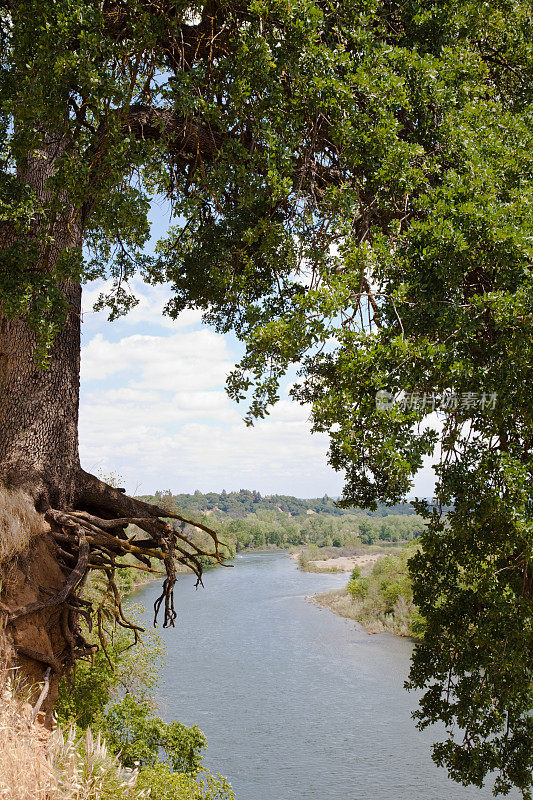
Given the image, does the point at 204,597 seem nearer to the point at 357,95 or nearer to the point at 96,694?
the point at 96,694

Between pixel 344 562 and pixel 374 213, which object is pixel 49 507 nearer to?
pixel 374 213

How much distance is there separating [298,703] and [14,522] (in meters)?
19.6

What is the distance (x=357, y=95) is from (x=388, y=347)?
7.50 ft

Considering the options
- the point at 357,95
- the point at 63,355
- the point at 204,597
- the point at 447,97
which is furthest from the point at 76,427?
the point at 204,597

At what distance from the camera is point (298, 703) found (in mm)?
21219

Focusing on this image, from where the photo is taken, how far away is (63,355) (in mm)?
5223

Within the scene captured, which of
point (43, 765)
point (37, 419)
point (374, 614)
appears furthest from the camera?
point (374, 614)

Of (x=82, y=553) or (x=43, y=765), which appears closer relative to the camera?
(x=43, y=765)

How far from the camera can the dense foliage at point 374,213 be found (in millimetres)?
4031

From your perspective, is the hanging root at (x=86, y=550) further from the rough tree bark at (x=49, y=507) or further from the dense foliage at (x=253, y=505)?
the dense foliage at (x=253, y=505)

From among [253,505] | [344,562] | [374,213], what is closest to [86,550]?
[374,213]

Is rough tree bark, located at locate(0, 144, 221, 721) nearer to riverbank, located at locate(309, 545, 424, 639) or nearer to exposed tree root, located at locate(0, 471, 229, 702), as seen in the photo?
exposed tree root, located at locate(0, 471, 229, 702)

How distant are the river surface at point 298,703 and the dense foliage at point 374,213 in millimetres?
12594

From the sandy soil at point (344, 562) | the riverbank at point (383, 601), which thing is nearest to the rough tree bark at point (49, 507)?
the riverbank at point (383, 601)
